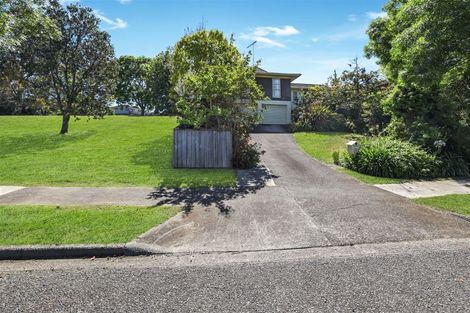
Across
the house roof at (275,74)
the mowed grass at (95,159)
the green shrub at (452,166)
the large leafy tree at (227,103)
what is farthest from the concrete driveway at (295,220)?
the house roof at (275,74)

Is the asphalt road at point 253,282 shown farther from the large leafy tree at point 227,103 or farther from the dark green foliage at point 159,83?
the dark green foliage at point 159,83

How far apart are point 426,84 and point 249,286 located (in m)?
8.09

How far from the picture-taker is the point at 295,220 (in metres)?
6.28

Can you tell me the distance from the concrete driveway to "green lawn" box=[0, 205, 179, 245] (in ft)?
1.31

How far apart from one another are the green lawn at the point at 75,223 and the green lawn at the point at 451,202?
19.5ft

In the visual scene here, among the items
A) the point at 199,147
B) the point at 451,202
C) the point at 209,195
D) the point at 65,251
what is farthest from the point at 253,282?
the point at 199,147

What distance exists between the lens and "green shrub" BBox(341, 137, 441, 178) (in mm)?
10820

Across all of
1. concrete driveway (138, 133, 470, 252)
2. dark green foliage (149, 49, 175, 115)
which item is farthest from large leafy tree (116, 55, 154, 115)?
concrete driveway (138, 133, 470, 252)

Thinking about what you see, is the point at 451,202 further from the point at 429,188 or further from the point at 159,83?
the point at 159,83

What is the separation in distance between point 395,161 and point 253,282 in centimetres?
896

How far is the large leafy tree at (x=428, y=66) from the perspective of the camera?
7.62m

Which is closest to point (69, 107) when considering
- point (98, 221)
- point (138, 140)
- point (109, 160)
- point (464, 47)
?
point (138, 140)

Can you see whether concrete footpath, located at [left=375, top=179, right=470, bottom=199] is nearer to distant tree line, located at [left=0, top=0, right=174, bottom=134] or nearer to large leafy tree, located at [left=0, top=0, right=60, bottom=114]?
large leafy tree, located at [left=0, top=0, right=60, bottom=114]

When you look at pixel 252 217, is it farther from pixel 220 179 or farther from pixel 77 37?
pixel 77 37
